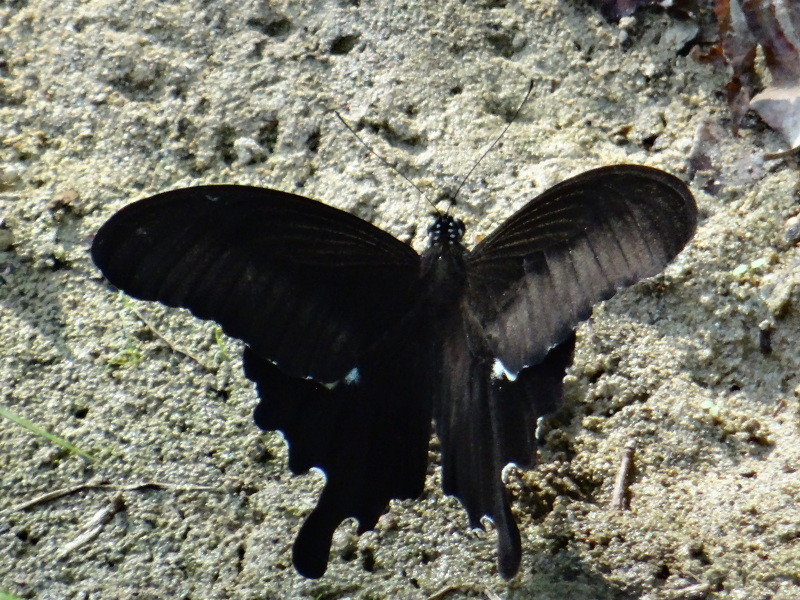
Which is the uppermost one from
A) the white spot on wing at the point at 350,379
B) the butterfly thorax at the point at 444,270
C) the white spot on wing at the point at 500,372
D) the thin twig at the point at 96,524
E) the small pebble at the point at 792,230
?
the small pebble at the point at 792,230

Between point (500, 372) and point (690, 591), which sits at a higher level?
point (500, 372)

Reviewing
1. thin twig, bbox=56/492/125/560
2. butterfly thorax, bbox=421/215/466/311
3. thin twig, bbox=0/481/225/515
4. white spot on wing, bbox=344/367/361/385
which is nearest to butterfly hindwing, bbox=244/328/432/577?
white spot on wing, bbox=344/367/361/385

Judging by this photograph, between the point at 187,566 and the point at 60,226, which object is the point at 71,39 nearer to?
the point at 60,226

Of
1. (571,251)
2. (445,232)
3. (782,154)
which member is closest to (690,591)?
(571,251)

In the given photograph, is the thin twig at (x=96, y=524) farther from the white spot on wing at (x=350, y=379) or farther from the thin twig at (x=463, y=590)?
the thin twig at (x=463, y=590)

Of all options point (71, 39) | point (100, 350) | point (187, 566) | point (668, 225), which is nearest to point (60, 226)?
point (100, 350)

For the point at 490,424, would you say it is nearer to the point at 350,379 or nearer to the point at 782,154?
the point at 350,379

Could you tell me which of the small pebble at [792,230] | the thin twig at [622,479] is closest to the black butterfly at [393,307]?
the thin twig at [622,479]
